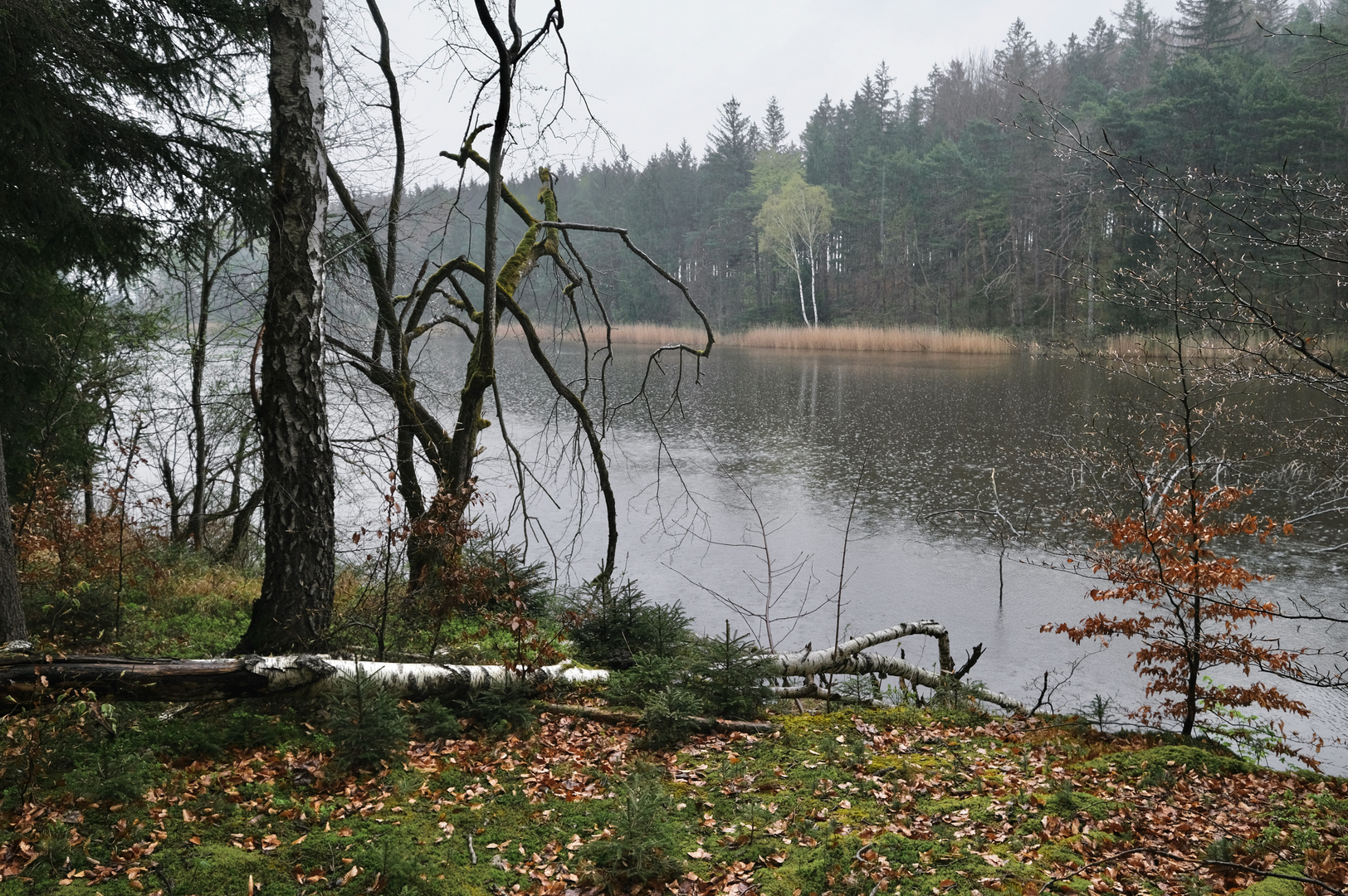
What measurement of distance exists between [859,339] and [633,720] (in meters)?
39.5

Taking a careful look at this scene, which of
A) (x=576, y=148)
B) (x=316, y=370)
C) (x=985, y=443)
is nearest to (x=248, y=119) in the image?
(x=576, y=148)

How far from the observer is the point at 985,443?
18328 millimetres

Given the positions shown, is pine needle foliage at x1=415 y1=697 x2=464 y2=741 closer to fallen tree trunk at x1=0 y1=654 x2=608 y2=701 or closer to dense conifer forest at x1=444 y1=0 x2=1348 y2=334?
fallen tree trunk at x1=0 y1=654 x2=608 y2=701

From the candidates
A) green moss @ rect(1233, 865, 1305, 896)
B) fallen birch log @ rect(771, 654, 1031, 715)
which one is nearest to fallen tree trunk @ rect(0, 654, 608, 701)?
fallen birch log @ rect(771, 654, 1031, 715)

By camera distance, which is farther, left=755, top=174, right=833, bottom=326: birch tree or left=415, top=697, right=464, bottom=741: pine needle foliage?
left=755, top=174, right=833, bottom=326: birch tree

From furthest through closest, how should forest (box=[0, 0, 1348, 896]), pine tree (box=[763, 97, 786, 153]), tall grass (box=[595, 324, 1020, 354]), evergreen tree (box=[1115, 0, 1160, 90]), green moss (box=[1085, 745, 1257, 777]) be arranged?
pine tree (box=[763, 97, 786, 153]), evergreen tree (box=[1115, 0, 1160, 90]), tall grass (box=[595, 324, 1020, 354]), green moss (box=[1085, 745, 1257, 777]), forest (box=[0, 0, 1348, 896])

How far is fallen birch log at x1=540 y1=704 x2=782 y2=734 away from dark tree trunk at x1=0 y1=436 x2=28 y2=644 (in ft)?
8.99

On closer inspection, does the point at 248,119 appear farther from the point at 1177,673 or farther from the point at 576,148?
the point at 1177,673

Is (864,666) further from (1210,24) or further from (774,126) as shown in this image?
(774,126)

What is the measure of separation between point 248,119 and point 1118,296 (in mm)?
6798

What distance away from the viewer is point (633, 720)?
4.92m

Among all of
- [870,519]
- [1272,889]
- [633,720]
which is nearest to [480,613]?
[633,720]

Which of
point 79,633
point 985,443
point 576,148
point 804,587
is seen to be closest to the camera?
point 79,633

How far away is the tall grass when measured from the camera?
40500 mm
